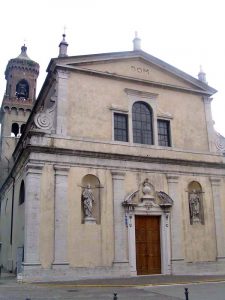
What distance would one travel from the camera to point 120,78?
20.7 metres

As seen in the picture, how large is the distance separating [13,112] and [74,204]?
1921cm

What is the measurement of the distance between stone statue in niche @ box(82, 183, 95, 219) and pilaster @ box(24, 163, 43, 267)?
229 cm

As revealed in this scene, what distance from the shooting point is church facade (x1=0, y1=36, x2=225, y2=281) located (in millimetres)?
17016

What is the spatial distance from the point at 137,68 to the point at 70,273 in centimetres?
1190

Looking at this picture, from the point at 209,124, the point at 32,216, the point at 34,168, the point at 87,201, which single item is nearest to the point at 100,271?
the point at 87,201

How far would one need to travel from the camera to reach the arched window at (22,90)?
1391 inches

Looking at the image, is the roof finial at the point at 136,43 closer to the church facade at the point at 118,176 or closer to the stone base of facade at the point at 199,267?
the church facade at the point at 118,176

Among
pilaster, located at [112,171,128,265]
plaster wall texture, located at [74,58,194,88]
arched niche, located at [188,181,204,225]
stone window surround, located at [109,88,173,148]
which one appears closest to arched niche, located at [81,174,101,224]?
pilaster, located at [112,171,128,265]

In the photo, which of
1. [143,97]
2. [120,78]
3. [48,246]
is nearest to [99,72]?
[120,78]

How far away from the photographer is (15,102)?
1350 inches

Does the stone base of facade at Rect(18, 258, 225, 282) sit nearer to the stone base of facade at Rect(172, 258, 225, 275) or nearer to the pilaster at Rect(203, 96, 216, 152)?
the stone base of facade at Rect(172, 258, 225, 275)

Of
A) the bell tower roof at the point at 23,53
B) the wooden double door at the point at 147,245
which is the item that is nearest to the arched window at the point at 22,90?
the bell tower roof at the point at 23,53

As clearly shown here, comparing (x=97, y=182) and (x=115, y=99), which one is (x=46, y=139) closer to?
(x=97, y=182)

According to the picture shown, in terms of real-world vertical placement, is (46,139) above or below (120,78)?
below
